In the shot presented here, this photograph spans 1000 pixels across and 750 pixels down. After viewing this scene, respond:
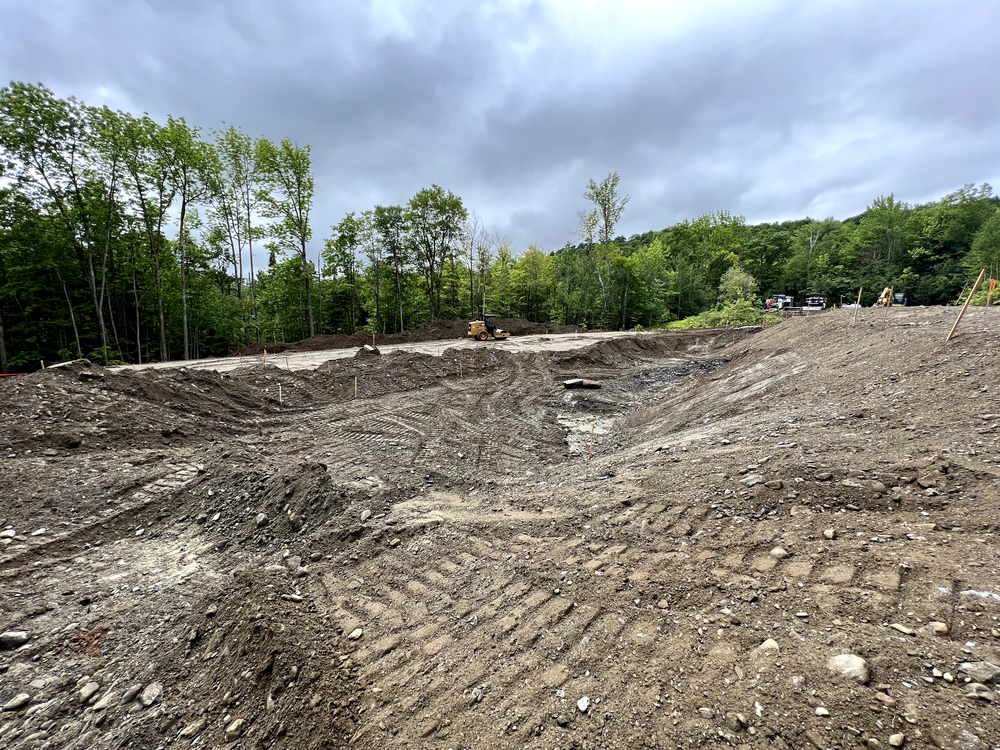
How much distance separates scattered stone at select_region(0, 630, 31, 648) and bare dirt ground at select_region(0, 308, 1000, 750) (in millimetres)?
17

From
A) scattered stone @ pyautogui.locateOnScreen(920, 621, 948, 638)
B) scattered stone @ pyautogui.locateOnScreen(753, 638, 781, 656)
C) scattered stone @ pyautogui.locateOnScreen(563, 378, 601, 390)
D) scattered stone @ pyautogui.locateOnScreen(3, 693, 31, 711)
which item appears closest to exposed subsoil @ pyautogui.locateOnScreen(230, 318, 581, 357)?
scattered stone @ pyautogui.locateOnScreen(563, 378, 601, 390)

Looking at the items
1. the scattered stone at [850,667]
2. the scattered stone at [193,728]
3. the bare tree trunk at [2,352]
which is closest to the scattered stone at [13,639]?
the scattered stone at [193,728]

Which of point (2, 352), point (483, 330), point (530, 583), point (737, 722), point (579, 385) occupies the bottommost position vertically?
point (530, 583)

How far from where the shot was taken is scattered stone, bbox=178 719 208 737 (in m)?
2.31

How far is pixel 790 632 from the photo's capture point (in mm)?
2150

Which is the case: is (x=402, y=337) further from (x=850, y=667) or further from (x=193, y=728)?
(x=850, y=667)

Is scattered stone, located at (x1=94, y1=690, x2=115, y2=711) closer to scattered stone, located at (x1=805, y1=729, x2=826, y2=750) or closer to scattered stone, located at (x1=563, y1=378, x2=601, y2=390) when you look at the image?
scattered stone, located at (x1=805, y1=729, x2=826, y2=750)

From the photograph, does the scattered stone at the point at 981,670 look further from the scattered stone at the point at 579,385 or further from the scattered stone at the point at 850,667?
the scattered stone at the point at 579,385

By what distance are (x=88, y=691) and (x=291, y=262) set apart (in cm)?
2827

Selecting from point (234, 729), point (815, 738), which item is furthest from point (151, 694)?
point (815, 738)

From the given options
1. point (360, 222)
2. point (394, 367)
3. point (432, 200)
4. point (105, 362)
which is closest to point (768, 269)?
point (432, 200)

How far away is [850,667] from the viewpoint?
1.84m

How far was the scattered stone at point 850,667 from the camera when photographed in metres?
1.78

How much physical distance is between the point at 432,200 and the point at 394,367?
21753 mm
